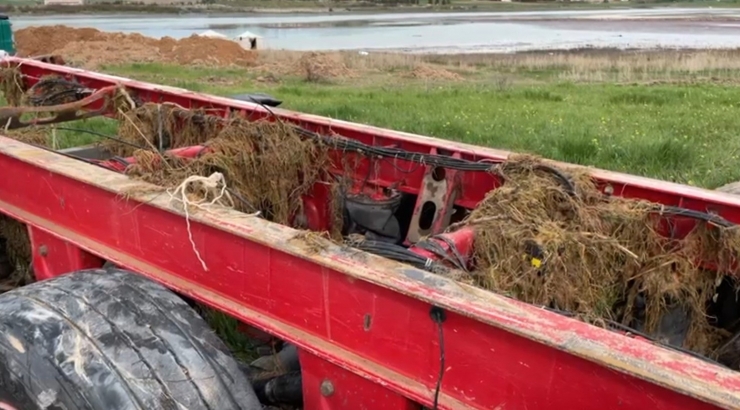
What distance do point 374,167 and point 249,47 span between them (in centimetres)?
2173

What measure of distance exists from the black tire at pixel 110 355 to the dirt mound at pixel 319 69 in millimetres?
14800

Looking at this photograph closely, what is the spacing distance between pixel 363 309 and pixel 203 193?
907 millimetres

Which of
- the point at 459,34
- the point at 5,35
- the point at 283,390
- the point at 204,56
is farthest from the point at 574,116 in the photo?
the point at 459,34

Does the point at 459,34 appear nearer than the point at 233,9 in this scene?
Yes

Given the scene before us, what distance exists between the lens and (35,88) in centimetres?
539

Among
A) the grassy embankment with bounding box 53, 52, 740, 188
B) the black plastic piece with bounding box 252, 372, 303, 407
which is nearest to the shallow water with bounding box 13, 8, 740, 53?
the grassy embankment with bounding box 53, 52, 740, 188

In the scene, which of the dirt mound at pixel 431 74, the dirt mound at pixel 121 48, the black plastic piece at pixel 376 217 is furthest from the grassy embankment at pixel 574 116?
the dirt mound at pixel 121 48

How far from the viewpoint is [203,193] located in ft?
8.65

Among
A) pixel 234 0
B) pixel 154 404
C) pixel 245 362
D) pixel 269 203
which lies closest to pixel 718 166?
pixel 269 203

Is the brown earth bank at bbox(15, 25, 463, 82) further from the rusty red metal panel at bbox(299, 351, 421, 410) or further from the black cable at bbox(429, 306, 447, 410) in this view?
the black cable at bbox(429, 306, 447, 410)

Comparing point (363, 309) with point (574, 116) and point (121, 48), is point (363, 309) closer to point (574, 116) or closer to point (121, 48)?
point (574, 116)

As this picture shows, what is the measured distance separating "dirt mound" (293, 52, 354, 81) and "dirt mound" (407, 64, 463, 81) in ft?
5.15

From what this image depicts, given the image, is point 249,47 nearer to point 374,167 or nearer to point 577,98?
point 577,98

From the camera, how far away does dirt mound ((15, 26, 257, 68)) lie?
2034 centimetres
